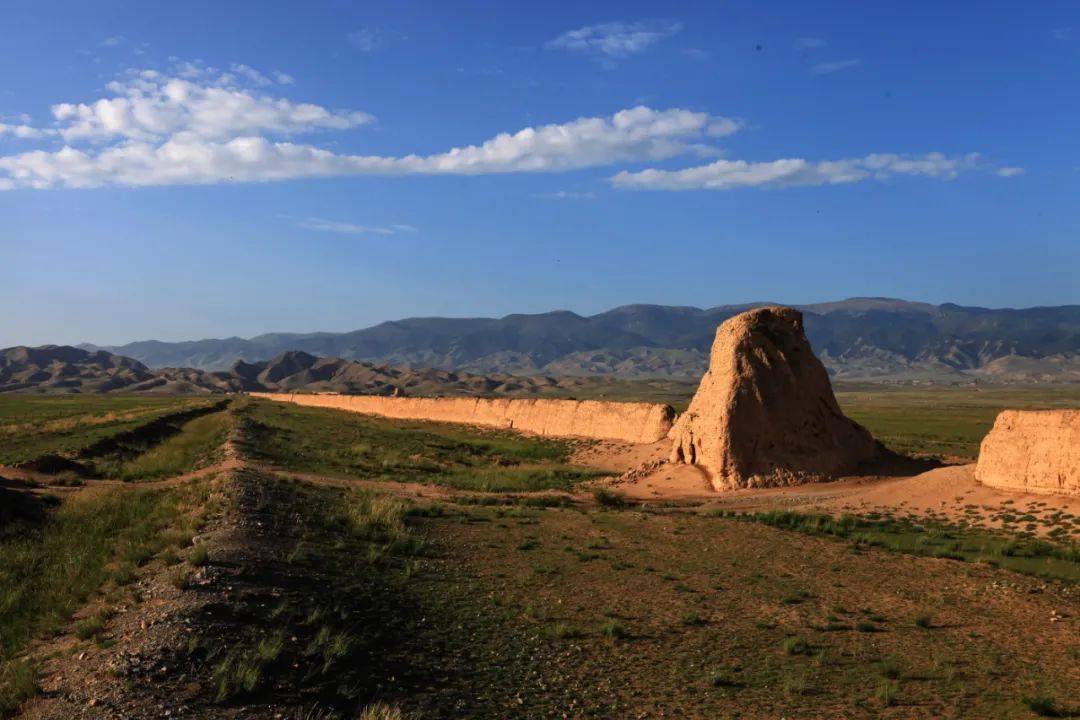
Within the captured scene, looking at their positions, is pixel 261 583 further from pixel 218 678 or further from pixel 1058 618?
pixel 1058 618

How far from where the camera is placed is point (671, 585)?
49.6 feet

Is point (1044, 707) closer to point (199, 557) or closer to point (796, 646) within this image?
point (796, 646)

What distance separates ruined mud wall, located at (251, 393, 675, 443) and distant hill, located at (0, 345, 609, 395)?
5725 centimetres

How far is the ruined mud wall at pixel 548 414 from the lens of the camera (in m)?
41.8

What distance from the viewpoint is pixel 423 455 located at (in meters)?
42.2

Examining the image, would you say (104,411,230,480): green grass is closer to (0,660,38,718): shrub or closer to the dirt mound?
the dirt mound

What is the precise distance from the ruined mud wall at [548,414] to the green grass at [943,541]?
1742 cm

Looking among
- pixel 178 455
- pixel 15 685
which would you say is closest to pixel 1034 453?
pixel 15 685

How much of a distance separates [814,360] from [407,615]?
83.2ft

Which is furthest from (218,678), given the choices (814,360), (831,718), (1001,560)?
(814,360)

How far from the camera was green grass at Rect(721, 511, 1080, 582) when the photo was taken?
16781 mm

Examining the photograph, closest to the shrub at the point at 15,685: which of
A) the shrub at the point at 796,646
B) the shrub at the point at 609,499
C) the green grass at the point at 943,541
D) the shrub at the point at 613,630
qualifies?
the shrub at the point at 613,630

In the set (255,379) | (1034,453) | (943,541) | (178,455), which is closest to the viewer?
(943,541)

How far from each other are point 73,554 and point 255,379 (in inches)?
7017
